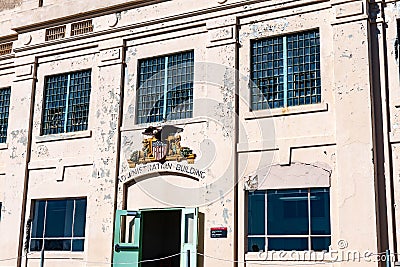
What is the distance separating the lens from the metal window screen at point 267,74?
47.4 feet

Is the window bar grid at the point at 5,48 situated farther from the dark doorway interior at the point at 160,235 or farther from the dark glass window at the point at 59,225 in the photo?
the dark doorway interior at the point at 160,235

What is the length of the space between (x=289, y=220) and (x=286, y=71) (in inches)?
148

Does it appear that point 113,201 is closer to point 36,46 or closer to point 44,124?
point 44,124

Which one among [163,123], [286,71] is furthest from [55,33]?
[286,71]

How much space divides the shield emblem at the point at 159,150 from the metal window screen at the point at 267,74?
2706mm

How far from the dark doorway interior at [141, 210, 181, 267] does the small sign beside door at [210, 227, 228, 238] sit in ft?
7.17

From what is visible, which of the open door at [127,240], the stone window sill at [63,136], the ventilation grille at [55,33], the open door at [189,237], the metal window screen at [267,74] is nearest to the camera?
the open door at [189,237]

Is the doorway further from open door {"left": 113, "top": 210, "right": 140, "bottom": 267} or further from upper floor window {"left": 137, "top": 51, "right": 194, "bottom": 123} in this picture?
upper floor window {"left": 137, "top": 51, "right": 194, "bottom": 123}

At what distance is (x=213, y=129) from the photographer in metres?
14.9

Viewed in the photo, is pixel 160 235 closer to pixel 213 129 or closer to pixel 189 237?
pixel 189 237

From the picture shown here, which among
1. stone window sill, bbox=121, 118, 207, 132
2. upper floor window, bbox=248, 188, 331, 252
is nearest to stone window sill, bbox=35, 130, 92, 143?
stone window sill, bbox=121, 118, 207, 132

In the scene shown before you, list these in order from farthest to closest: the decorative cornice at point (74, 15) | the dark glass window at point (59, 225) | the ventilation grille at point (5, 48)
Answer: the ventilation grille at point (5, 48), the decorative cornice at point (74, 15), the dark glass window at point (59, 225)

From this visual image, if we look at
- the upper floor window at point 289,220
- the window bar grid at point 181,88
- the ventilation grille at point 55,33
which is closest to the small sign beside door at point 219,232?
the upper floor window at point 289,220

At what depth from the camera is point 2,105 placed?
746 inches
